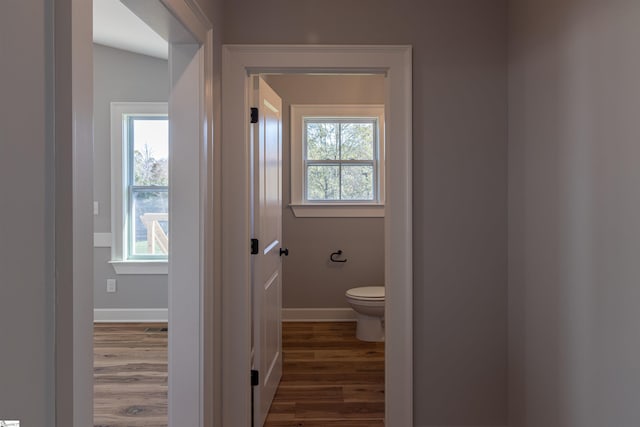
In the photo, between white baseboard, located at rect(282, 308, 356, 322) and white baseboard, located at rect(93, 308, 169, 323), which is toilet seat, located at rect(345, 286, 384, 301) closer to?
white baseboard, located at rect(282, 308, 356, 322)

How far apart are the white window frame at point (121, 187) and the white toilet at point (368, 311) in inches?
79.0

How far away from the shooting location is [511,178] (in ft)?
7.63

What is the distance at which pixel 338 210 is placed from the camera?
447 cm

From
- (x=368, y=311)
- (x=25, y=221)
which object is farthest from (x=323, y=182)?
(x=25, y=221)

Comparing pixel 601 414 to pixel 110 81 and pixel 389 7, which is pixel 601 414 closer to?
pixel 389 7

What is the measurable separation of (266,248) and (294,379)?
1.10m

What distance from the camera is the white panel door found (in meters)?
2.48

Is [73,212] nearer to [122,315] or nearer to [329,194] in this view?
[329,194]

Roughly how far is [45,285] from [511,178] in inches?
83.0

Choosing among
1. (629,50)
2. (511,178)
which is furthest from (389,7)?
(629,50)

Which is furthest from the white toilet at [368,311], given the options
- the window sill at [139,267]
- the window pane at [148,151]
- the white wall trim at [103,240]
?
the white wall trim at [103,240]

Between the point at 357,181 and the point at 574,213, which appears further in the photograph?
the point at 357,181

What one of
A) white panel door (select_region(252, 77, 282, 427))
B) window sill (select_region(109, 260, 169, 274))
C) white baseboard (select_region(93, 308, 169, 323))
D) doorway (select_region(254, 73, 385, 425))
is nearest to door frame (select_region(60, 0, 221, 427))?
white panel door (select_region(252, 77, 282, 427))

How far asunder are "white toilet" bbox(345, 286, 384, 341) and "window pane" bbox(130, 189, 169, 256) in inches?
81.3
